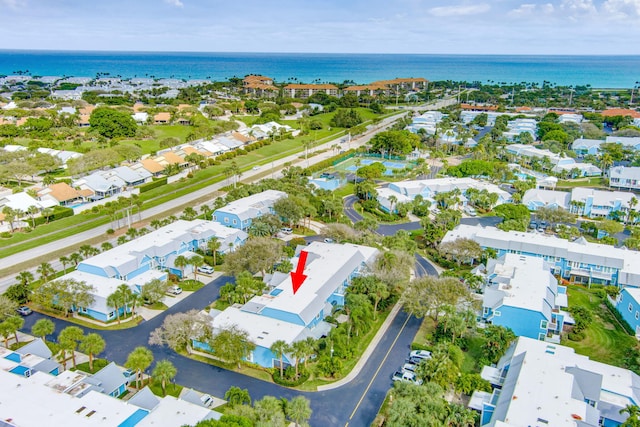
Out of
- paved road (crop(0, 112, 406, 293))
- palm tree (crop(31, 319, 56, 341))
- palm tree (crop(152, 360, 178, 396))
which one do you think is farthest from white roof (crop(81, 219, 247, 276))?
palm tree (crop(152, 360, 178, 396))

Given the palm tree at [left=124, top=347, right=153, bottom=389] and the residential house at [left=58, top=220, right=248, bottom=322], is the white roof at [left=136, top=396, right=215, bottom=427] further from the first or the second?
the residential house at [left=58, top=220, right=248, bottom=322]

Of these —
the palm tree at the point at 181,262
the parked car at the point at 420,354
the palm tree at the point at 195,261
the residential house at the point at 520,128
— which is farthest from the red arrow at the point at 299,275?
the residential house at the point at 520,128

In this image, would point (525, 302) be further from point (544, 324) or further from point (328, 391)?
point (328, 391)

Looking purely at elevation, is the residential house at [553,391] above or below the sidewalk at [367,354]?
above

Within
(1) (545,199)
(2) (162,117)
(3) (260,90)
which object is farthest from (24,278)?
(3) (260,90)

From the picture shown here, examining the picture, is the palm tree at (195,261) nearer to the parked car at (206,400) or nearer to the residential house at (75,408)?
the parked car at (206,400)

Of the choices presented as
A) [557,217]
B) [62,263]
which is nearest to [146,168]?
[62,263]
